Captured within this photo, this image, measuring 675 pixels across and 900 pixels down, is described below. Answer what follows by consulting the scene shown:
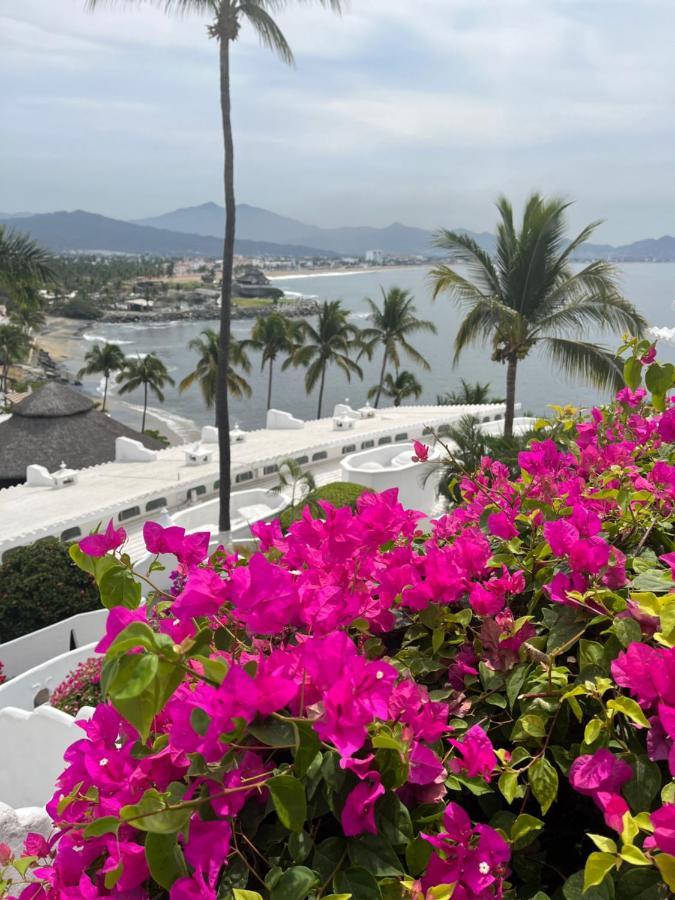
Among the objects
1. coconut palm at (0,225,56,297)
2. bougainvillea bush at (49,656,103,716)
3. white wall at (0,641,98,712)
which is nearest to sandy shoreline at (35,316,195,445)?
coconut palm at (0,225,56,297)

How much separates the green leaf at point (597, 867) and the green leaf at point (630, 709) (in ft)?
0.83

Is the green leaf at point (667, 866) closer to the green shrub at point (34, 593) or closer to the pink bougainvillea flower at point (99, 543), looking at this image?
the pink bougainvillea flower at point (99, 543)

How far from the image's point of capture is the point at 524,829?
4.43 ft

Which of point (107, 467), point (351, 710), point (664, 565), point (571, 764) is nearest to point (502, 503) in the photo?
point (664, 565)

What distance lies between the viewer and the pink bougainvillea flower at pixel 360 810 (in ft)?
4.06

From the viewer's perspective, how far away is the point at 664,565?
1.93 m

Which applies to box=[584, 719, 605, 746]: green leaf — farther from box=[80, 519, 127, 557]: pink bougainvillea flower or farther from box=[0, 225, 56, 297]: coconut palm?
box=[0, 225, 56, 297]: coconut palm

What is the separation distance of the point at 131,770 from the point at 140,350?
88.0 meters

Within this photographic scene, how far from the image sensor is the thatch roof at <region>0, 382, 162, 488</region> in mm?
23797

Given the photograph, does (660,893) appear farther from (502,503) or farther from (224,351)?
(224,351)

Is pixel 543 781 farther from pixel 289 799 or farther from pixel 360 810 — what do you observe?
pixel 289 799

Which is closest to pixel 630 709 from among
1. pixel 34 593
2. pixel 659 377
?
pixel 659 377

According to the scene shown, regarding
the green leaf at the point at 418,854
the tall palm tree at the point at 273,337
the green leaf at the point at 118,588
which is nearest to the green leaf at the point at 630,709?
the green leaf at the point at 418,854

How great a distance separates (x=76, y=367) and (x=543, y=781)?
7834 centimetres
